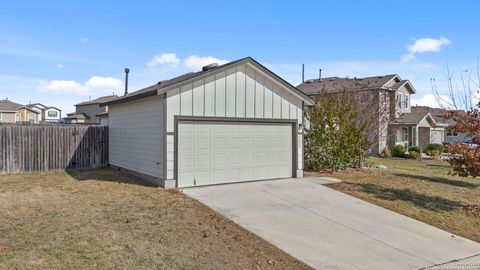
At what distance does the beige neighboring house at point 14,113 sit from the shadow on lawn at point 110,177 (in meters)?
38.8

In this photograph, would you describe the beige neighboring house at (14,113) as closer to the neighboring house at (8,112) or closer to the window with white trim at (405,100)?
the neighboring house at (8,112)

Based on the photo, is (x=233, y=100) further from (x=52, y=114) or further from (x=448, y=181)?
Result: (x=52, y=114)

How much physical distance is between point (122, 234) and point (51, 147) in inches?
390

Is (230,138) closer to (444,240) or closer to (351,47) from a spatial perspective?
(444,240)

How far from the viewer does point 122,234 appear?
6133 millimetres

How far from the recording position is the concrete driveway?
5.84m

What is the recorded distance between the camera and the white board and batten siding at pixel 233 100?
10312 mm

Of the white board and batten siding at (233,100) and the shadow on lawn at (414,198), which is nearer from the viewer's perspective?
the shadow on lawn at (414,198)

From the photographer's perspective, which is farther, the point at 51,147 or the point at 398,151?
the point at 398,151

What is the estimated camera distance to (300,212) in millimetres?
8242

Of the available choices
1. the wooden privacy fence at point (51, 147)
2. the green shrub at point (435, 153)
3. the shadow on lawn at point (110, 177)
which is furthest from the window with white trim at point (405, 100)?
the shadow on lawn at point (110, 177)

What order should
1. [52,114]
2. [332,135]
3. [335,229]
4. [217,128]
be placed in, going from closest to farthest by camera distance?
[335,229], [217,128], [332,135], [52,114]

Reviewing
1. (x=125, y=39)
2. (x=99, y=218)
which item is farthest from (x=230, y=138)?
(x=125, y=39)

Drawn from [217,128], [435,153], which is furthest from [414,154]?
[217,128]
